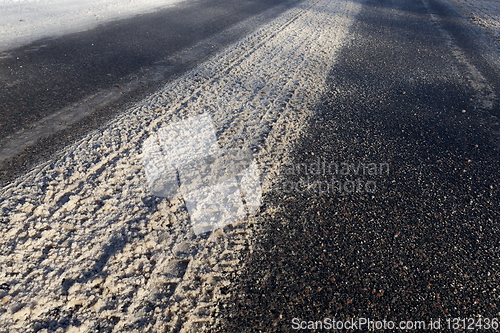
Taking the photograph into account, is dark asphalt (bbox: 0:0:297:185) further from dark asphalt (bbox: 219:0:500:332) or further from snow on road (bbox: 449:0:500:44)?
snow on road (bbox: 449:0:500:44)

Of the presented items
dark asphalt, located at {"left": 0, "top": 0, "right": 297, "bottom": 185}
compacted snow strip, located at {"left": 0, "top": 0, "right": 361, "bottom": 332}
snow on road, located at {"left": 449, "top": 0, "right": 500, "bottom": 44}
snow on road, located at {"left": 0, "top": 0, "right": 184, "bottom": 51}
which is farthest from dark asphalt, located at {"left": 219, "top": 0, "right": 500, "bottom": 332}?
snow on road, located at {"left": 449, "top": 0, "right": 500, "bottom": 44}

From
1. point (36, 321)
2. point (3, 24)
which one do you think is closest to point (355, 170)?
point (36, 321)

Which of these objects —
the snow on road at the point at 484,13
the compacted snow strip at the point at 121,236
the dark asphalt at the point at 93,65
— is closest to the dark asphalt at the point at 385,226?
the compacted snow strip at the point at 121,236

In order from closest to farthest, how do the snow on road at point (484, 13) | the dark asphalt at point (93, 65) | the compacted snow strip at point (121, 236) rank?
the compacted snow strip at point (121, 236), the dark asphalt at point (93, 65), the snow on road at point (484, 13)

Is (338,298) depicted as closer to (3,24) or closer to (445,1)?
(3,24)

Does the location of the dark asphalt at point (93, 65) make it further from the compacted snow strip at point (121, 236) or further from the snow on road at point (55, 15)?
the snow on road at point (55, 15)

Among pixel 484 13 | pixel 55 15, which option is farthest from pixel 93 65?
pixel 484 13
